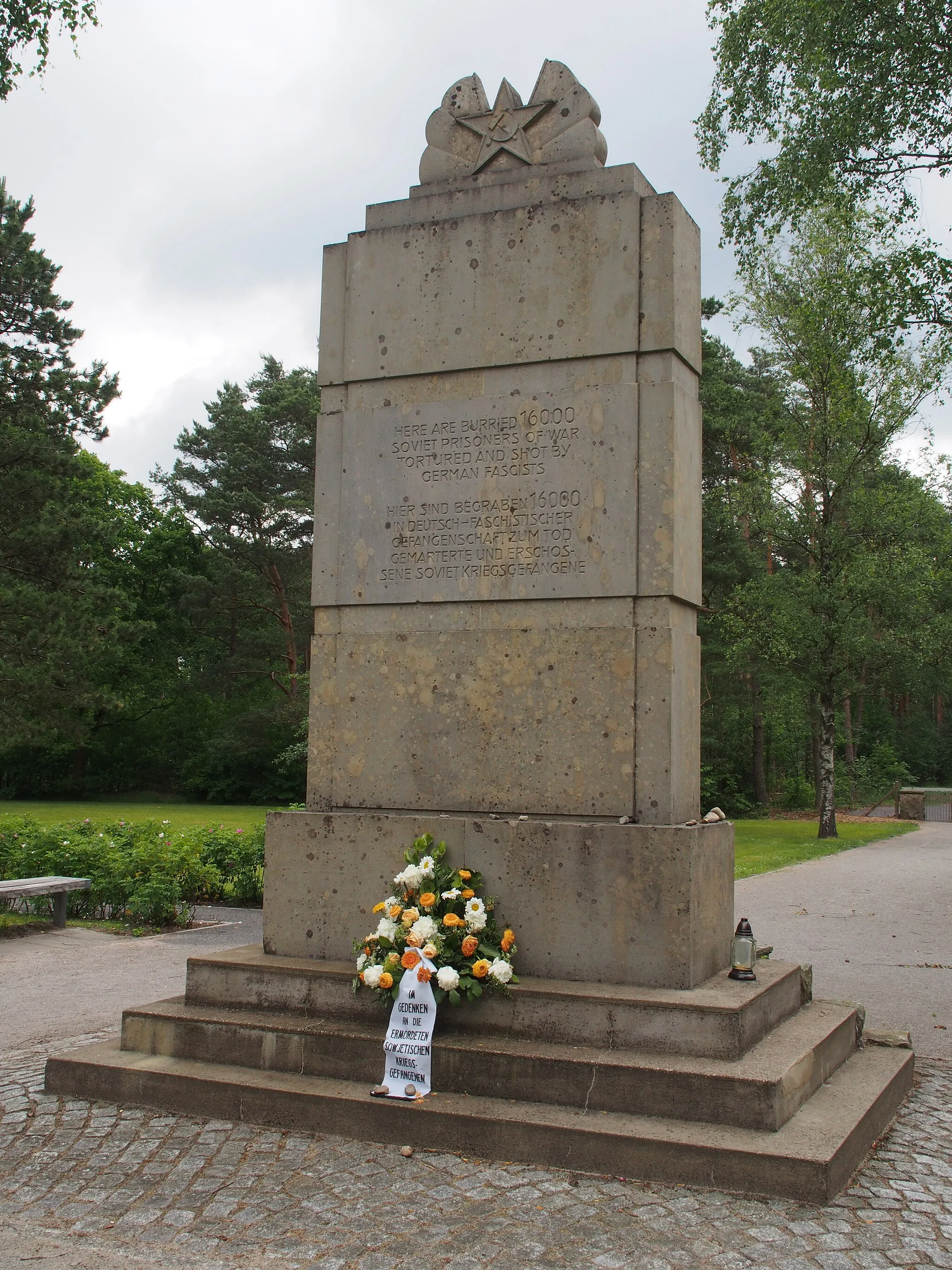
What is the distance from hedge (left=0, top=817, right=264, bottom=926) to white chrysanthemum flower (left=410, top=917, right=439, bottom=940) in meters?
6.83

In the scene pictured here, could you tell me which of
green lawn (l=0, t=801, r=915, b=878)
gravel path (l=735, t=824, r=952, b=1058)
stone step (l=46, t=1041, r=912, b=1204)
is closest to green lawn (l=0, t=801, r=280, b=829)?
green lawn (l=0, t=801, r=915, b=878)

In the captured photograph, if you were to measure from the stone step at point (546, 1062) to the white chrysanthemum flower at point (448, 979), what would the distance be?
223 mm

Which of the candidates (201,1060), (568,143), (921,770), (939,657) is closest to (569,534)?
(568,143)

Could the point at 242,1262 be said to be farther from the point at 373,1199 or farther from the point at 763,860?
the point at 763,860

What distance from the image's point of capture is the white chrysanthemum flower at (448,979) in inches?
180

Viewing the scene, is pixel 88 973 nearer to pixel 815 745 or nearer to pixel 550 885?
pixel 550 885

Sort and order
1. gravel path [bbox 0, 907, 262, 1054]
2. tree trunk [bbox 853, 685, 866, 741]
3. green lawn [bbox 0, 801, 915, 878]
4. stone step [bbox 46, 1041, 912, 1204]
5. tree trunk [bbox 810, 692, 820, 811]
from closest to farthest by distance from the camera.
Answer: stone step [bbox 46, 1041, 912, 1204], gravel path [bbox 0, 907, 262, 1054], green lawn [bbox 0, 801, 915, 878], tree trunk [bbox 810, 692, 820, 811], tree trunk [bbox 853, 685, 866, 741]

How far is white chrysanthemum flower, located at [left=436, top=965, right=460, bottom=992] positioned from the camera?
15.0ft

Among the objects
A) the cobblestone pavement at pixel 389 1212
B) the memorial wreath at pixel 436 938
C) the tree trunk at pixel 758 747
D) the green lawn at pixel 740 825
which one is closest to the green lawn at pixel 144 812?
the green lawn at pixel 740 825

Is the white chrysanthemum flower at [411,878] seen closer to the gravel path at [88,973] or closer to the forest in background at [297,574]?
the gravel path at [88,973]

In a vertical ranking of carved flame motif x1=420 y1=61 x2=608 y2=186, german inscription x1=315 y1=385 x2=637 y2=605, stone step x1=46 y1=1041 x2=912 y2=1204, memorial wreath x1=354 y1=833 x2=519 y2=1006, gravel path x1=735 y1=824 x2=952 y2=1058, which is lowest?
gravel path x1=735 y1=824 x2=952 y2=1058

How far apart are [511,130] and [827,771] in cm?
1992

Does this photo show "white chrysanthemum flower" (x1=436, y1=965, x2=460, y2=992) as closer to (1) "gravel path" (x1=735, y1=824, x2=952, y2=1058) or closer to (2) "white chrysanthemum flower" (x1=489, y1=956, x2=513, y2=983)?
(2) "white chrysanthemum flower" (x1=489, y1=956, x2=513, y2=983)

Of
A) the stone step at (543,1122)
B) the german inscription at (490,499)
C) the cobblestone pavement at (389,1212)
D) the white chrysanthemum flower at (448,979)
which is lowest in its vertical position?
the cobblestone pavement at (389,1212)
